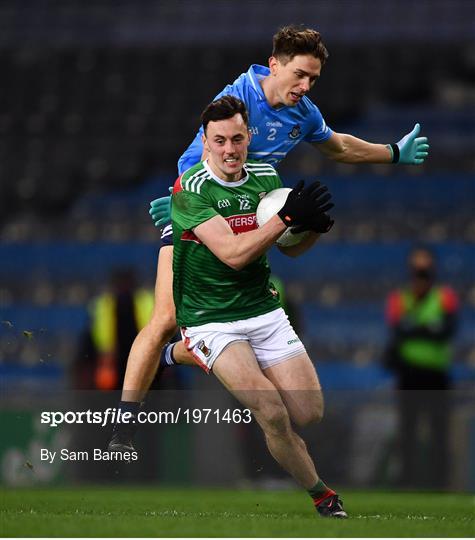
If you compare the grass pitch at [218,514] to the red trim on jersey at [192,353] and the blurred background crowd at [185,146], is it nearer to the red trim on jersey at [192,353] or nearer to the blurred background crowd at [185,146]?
the red trim on jersey at [192,353]

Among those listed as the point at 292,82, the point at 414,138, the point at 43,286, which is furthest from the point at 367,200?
the point at 292,82

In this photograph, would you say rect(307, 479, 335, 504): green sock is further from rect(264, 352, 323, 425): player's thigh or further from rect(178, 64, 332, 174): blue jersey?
rect(178, 64, 332, 174): blue jersey

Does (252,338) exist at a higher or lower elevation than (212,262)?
lower

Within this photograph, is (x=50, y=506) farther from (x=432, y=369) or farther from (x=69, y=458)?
(x=432, y=369)

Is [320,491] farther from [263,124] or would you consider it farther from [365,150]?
[365,150]

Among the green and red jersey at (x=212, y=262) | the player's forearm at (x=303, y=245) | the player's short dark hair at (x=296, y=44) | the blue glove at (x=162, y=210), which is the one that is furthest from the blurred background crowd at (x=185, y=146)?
the green and red jersey at (x=212, y=262)

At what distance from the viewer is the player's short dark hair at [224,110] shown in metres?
6.27

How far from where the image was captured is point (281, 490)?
9461mm

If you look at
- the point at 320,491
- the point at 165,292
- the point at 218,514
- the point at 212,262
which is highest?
the point at 212,262

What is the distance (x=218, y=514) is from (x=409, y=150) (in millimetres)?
2451

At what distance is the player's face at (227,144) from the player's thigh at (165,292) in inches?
27.4

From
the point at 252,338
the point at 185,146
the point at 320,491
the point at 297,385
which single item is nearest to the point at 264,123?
the point at 252,338

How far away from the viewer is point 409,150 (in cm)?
766

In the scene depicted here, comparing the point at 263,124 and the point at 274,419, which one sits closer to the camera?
the point at 274,419
